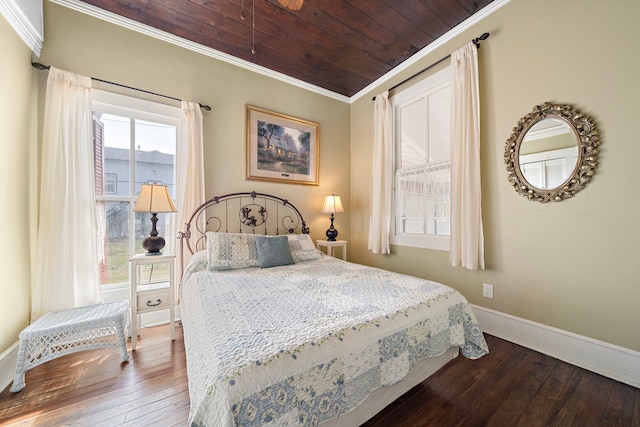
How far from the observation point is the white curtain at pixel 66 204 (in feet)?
6.50

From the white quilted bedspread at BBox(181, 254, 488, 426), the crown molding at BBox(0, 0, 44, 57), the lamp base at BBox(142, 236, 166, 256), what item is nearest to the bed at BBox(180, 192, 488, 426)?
the white quilted bedspread at BBox(181, 254, 488, 426)

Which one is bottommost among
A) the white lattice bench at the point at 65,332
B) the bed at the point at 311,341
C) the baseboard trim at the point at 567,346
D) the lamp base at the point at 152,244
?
the baseboard trim at the point at 567,346

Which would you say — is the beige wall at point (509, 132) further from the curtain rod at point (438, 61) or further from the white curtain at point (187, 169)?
the white curtain at point (187, 169)

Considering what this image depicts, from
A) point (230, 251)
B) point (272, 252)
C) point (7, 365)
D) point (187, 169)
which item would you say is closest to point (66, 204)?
point (187, 169)

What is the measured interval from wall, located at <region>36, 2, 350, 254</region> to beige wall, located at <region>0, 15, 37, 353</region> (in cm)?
35

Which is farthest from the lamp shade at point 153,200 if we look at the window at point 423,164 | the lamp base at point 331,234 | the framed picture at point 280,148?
the window at point 423,164

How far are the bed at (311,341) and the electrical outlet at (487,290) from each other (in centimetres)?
96

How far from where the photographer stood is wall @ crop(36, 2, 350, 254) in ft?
7.16

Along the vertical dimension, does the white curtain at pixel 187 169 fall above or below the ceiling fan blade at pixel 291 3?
below

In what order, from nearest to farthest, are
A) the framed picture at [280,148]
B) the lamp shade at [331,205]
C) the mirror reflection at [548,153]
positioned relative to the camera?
the mirror reflection at [548,153] < the framed picture at [280,148] < the lamp shade at [331,205]

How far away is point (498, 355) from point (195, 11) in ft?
13.0

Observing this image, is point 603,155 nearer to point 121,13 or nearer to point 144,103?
point 144,103

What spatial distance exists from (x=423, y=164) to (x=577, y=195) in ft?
4.52

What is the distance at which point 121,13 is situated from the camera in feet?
7.49
